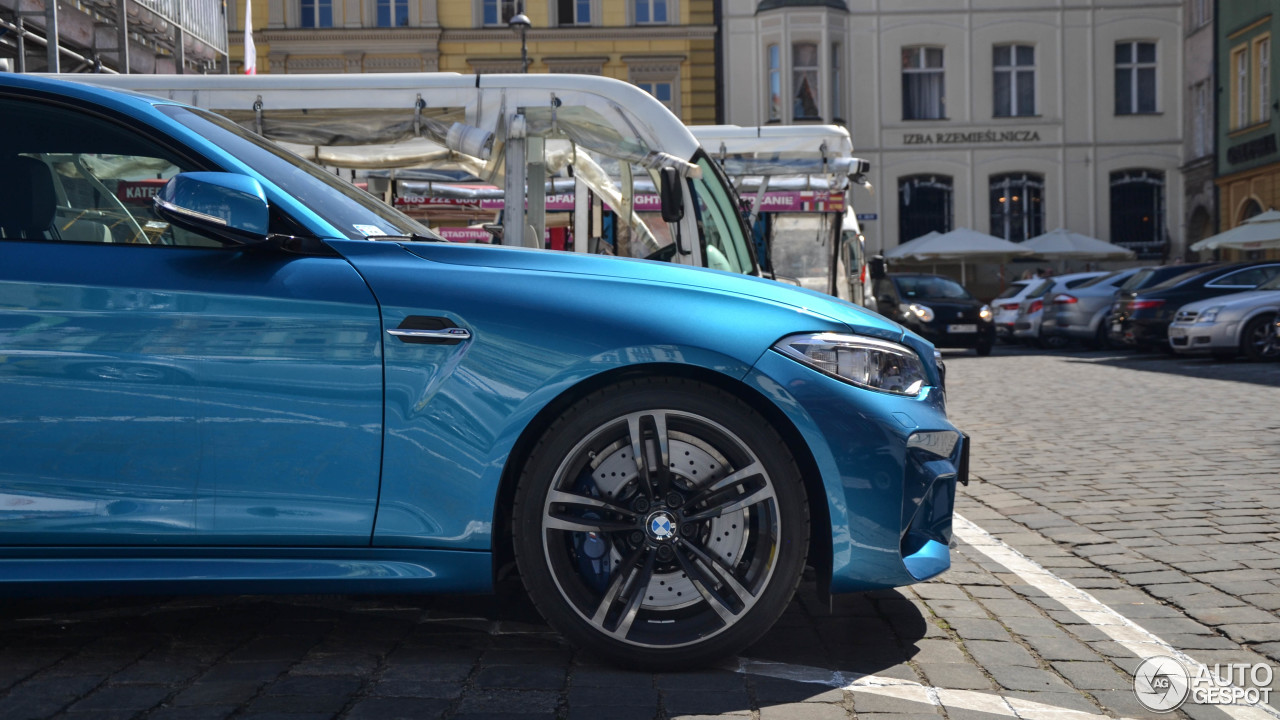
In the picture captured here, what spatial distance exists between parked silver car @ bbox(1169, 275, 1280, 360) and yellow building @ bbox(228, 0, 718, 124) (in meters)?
22.4

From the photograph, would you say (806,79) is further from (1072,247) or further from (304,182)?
(304,182)

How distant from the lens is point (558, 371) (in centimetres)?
352

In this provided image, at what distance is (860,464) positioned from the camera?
11.7 ft

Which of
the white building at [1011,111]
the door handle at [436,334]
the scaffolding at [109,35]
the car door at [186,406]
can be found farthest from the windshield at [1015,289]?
the car door at [186,406]

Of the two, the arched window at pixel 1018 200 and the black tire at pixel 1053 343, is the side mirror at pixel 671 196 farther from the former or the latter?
the arched window at pixel 1018 200

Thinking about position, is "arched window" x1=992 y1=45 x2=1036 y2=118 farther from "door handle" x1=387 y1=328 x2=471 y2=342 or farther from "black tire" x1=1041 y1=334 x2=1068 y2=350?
"door handle" x1=387 y1=328 x2=471 y2=342

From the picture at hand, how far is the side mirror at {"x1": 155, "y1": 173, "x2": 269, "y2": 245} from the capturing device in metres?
3.46

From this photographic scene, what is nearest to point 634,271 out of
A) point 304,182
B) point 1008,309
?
point 304,182

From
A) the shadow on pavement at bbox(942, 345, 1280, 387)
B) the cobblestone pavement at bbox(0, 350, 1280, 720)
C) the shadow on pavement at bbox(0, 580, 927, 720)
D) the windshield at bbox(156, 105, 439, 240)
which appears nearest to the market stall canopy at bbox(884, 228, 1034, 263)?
the shadow on pavement at bbox(942, 345, 1280, 387)

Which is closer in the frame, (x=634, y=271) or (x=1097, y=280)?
(x=634, y=271)

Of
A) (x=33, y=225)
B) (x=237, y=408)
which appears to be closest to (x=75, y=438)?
(x=237, y=408)

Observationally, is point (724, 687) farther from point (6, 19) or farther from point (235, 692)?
point (6, 19)

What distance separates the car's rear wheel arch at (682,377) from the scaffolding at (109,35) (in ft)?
30.3

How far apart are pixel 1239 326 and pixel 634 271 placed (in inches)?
631
